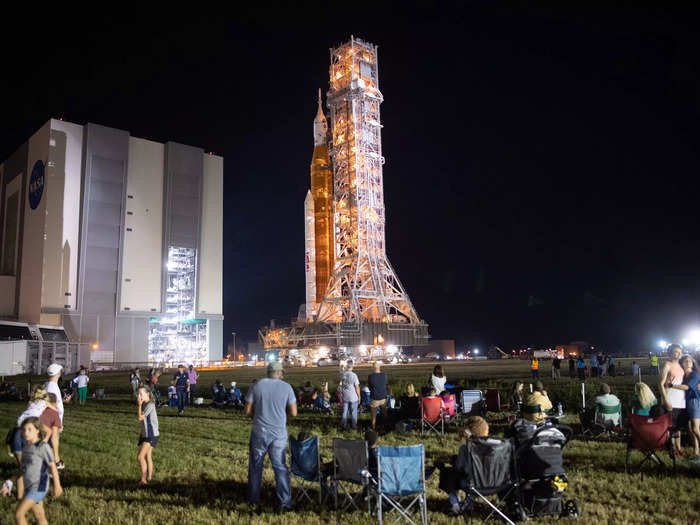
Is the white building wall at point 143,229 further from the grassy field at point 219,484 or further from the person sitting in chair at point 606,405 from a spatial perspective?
the person sitting in chair at point 606,405

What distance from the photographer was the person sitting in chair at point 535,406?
9052 millimetres

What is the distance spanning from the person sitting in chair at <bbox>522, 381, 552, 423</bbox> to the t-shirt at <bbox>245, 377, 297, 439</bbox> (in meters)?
4.20

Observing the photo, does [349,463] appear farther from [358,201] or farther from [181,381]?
[358,201]

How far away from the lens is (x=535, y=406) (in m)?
9.03

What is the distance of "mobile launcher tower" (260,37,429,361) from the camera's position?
57750 millimetres

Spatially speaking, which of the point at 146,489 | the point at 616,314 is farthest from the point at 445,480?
the point at 616,314

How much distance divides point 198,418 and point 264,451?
10.3 m

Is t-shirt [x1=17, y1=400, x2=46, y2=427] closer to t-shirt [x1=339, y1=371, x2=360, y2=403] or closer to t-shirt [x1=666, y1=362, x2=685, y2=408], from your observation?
t-shirt [x1=339, y1=371, x2=360, y2=403]

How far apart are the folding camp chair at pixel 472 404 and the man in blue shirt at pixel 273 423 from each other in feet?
25.3

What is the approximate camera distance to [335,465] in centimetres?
693

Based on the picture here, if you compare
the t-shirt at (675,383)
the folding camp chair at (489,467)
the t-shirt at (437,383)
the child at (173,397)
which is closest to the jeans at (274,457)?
the folding camp chair at (489,467)

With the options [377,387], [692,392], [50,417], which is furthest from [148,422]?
[692,392]

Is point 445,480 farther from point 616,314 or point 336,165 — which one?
point 616,314

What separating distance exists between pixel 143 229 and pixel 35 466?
2110 inches
